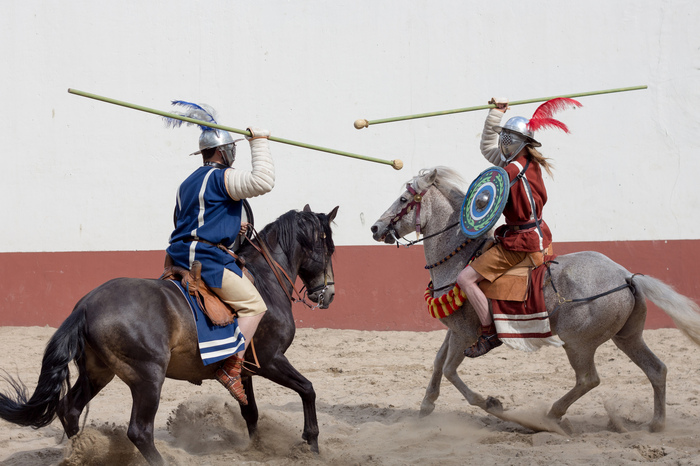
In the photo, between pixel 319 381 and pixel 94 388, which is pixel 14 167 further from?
pixel 94 388

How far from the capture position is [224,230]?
398 cm

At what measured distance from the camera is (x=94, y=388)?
12.5 ft

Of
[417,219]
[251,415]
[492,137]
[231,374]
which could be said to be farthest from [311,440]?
[492,137]

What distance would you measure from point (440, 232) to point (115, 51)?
5508 millimetres

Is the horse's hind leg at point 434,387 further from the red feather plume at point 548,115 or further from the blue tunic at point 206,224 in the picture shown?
the blue tunic at point 206,224

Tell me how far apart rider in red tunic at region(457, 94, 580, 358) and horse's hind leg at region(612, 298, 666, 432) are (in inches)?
32.2

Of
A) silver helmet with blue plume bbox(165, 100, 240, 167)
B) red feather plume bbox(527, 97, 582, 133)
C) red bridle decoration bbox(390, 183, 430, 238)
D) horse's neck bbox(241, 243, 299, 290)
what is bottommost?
horse's neck bbox(241, 243, 299, 290)

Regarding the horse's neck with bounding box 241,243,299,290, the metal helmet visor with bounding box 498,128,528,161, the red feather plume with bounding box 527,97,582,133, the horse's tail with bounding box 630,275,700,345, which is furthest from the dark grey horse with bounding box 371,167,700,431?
the horse's neck with bounding box 241,243,299,290

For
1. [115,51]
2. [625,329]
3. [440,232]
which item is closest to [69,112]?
[115,51]

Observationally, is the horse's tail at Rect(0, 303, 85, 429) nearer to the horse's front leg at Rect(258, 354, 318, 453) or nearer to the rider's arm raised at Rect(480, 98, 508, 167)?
the horse's front leg at Rect(258, 354, 318, 453)

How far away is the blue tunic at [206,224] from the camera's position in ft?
12.7

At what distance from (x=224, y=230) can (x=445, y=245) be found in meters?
1.81

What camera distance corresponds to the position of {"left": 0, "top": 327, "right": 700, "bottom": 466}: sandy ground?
405 cm

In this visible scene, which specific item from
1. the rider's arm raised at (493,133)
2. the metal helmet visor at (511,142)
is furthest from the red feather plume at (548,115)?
the rider's arm raised at (493,133)
